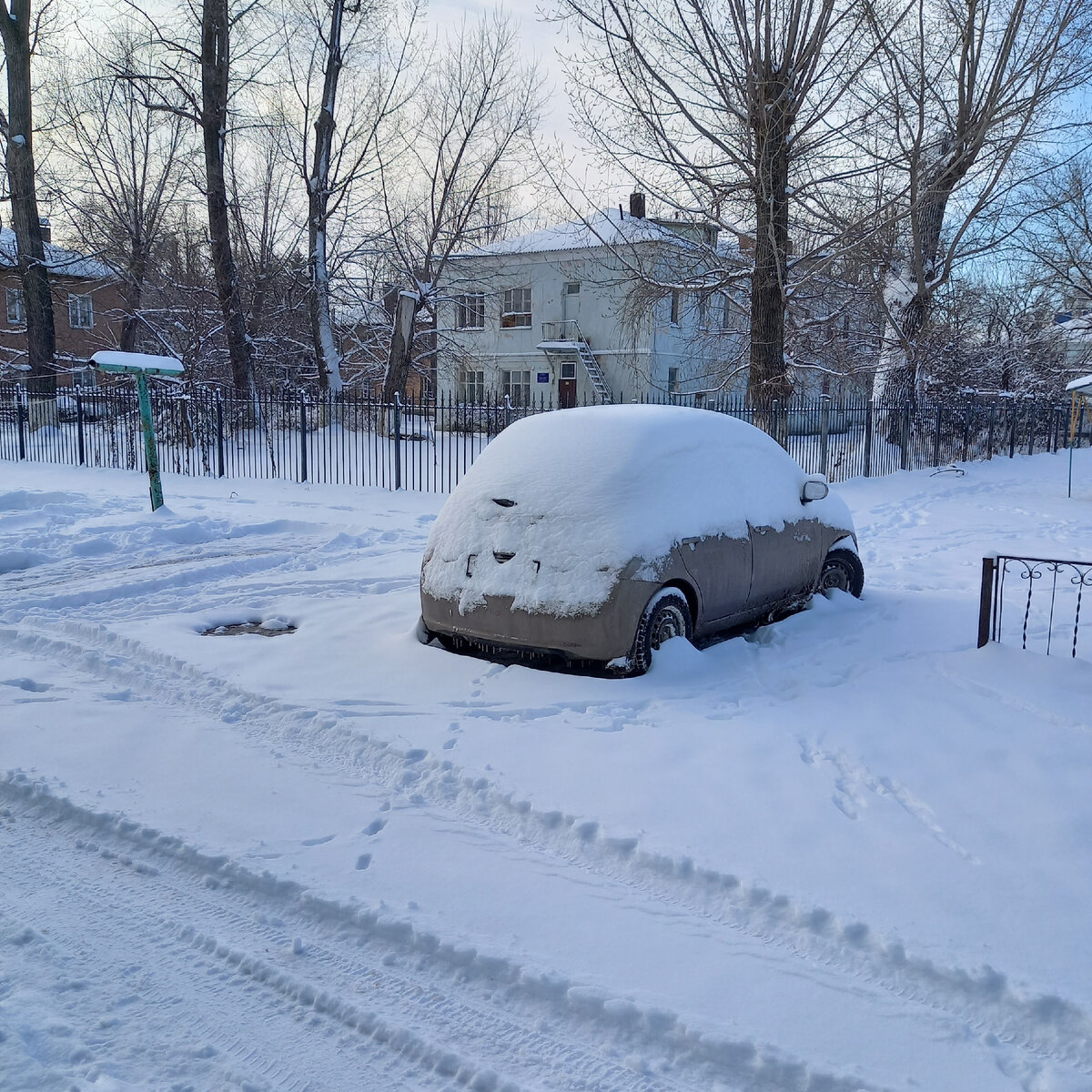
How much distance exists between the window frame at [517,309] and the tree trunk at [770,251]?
75.5 ft

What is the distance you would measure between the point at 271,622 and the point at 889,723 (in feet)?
15.7

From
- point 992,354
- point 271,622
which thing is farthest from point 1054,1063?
point 992,354

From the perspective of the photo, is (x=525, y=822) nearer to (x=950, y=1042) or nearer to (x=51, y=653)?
(x=950, y=1042)

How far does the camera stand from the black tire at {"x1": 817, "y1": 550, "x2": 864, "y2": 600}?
783 cm

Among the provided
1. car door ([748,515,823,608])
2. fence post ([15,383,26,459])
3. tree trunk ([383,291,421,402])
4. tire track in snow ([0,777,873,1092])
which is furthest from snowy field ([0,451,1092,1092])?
tree trunk ([383,291,421,402])

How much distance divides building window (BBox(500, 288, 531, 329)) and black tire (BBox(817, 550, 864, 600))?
3140cm

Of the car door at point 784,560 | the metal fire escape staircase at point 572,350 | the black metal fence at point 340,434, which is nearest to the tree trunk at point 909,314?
the black metal fence at point 340,434

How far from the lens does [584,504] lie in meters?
5.66

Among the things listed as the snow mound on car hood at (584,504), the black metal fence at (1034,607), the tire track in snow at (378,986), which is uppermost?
the snow mound on car hood at (584,504)

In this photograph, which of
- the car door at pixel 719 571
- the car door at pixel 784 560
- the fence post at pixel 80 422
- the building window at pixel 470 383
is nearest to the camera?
the car door at pixel 719 571

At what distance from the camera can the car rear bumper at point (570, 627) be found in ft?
17.8

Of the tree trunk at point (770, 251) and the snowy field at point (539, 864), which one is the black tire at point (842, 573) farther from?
the tree trunk at point (770, 251)

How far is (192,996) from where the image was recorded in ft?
9.49

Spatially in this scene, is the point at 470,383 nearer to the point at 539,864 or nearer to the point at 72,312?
the point at 72,312
